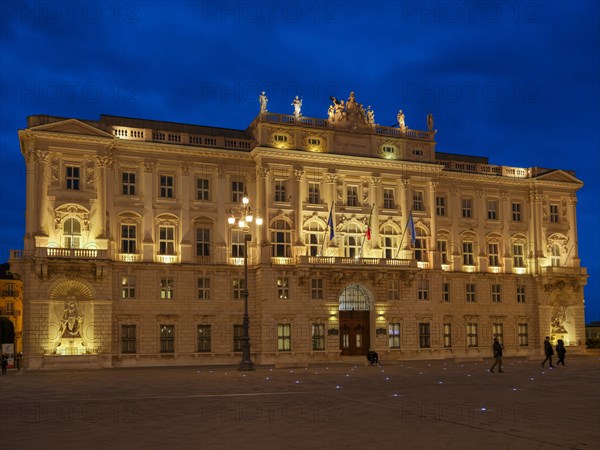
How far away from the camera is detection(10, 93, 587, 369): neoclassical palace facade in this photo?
47906 mm

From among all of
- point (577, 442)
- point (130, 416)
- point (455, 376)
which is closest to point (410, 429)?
point (577, 442)

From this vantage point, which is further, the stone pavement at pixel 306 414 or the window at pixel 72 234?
the window at pixel 72 234

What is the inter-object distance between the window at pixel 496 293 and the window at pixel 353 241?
44.2ft

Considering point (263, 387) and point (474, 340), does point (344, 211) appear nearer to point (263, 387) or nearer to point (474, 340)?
point (474, 340)

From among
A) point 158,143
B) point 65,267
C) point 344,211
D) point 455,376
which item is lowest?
point 455,376

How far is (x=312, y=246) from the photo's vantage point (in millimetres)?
54250

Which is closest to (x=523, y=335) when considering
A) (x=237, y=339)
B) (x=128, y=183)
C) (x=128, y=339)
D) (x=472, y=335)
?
(x=472, y=335)

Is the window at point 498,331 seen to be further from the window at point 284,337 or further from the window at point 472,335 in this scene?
the window at point 284,337

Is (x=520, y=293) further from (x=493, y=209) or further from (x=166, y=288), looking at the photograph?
(x=166, y=288)

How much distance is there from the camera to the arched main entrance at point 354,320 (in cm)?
5484

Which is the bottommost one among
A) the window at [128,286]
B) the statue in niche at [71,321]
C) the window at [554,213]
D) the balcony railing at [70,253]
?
the statue in niche at [71,321]

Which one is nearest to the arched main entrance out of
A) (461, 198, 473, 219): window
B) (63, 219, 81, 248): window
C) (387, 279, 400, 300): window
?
(387, 279, 400, 300): window

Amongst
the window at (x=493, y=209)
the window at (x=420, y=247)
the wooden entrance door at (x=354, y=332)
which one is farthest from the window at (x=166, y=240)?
the window at (x=493, y=209)

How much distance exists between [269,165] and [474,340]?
22559 mm
